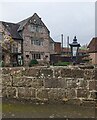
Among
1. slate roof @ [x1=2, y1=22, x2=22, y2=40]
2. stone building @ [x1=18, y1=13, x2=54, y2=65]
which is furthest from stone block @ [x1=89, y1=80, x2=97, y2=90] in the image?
stone building @ [x1=18, y1=13, x2=54, y2=65]

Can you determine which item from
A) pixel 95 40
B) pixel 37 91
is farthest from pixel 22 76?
pixel 95 40

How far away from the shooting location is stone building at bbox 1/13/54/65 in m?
52.2

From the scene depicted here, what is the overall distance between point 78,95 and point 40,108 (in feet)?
2.47

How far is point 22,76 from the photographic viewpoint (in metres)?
4.78

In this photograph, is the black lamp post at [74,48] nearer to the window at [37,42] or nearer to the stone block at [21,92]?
the stone block at [21,92]

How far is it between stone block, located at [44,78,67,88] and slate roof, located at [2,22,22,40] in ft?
154

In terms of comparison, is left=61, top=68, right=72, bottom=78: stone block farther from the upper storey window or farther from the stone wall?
the upper storey window

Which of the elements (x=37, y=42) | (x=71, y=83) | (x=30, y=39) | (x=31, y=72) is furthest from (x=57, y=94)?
(x=37, y=42)

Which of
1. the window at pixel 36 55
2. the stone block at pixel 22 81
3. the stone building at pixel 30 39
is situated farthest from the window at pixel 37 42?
the stone block at pixel 22 81

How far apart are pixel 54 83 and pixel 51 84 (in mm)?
62

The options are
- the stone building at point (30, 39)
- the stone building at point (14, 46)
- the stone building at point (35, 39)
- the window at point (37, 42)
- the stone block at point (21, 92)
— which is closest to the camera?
the stone block at point (21, 92)

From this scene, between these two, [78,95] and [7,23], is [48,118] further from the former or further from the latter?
[7,23]

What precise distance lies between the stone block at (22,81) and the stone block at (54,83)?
13.2 inches

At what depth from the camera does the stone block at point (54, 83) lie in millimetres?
4570
